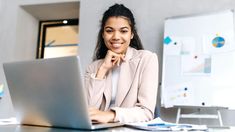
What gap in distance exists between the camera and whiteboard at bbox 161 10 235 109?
2428 mm

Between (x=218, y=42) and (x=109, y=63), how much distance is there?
60.5 inches

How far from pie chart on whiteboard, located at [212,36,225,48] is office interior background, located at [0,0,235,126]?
40 cm

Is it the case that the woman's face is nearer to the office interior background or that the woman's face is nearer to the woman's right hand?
the woman's right hand

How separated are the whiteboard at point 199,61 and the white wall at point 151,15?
0.22 meters

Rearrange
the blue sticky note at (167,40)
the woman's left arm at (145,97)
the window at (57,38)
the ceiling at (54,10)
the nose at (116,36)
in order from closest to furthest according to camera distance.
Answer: the woman's left arm at (145,97)
the nose at (116,36)
the blue sticky note at (167,40)
the ceiling at (54,10)
the window at (57,38)

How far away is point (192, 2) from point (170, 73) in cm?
84

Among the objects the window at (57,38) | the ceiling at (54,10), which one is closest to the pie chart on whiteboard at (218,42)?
the ceiling at (54,10)

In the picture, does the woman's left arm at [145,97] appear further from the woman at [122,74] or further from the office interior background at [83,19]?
the office interior background at [83,19]

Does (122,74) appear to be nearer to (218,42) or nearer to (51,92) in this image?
(51,92)

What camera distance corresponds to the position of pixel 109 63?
4.45 feet

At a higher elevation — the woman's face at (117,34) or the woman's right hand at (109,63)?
the woman's face at (117,34)

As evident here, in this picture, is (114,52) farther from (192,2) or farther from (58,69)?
(192,2)

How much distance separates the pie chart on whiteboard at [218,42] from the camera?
8.22ft

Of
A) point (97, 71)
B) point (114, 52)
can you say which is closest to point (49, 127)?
point (97, 71)
